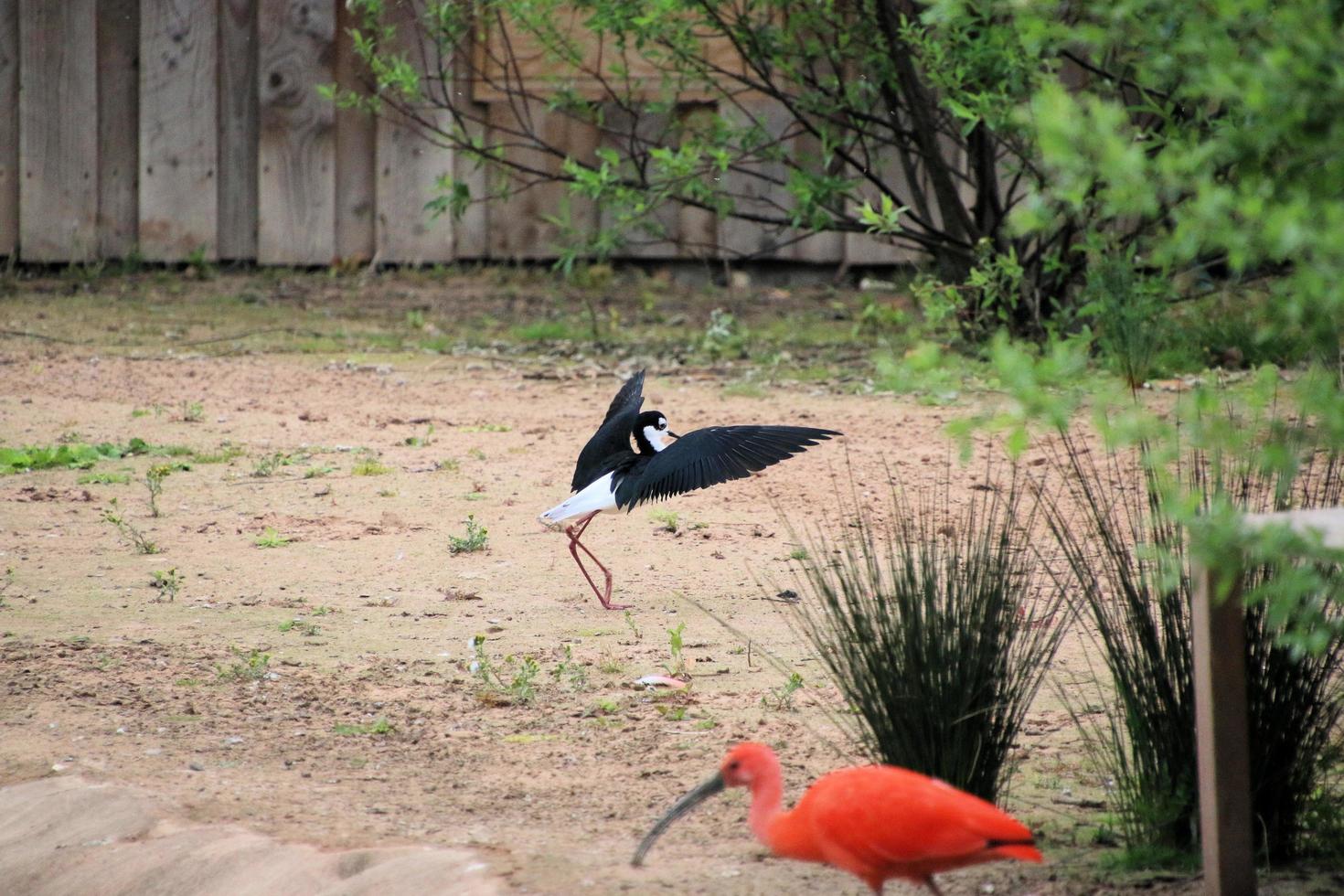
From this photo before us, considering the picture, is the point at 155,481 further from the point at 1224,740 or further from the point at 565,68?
the point at 565,68

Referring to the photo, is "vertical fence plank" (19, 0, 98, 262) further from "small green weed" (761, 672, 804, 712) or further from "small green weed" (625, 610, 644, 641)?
"small green weed" (761, 672, 804, 712)

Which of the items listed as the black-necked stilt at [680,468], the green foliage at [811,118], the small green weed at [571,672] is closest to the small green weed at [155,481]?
the black-necked stilt at [680,468]

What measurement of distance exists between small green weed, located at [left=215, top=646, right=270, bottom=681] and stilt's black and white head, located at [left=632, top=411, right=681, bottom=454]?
1.58 m

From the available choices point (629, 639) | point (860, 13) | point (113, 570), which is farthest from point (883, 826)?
point (860, 13)

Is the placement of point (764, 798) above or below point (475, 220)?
below

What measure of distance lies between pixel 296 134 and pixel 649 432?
5.53 meters

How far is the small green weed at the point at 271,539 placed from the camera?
5176 mm

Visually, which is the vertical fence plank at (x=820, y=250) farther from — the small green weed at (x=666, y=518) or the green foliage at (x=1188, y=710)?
the green foliage at (x=1188, y=710)

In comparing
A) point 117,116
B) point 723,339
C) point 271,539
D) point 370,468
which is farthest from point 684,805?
point 117,116

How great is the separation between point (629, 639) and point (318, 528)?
1.53 metres

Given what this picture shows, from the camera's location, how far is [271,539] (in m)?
5.21

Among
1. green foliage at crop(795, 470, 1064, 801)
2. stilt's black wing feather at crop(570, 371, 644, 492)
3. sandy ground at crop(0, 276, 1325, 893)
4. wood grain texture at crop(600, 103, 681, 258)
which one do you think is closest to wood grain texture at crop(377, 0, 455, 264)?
wood grain texture at crop(600, 103, 681, 258)

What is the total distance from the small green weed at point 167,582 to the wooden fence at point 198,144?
5.28 m

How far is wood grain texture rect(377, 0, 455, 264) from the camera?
9891mm
